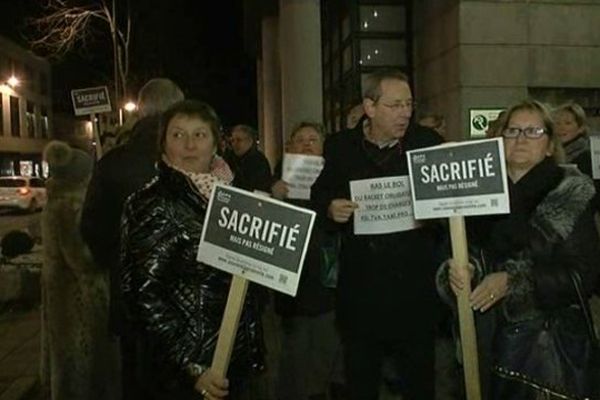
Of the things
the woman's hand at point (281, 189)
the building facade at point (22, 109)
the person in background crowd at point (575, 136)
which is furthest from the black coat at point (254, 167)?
the building facade at point (22, 109)

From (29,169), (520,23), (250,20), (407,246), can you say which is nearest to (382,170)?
(407,246)

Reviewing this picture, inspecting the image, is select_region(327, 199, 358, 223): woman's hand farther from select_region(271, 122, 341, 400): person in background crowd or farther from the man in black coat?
select_region(271, 122, 341, 400): person in background crowd

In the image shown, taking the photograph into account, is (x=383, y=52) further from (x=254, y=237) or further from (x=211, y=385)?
(x=211, y=385)

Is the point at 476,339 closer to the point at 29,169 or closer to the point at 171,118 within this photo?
the point at 171,118

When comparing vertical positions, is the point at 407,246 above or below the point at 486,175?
below

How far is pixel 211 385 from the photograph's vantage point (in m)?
2.89

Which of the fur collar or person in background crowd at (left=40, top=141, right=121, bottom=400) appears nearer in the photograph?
the fur collar

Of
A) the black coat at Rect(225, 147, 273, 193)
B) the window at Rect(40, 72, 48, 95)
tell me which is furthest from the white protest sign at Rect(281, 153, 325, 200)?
the window at Rect(40, 72, 48, 95)

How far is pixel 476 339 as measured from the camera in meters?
3.42

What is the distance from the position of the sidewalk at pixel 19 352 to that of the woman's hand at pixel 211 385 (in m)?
3.59

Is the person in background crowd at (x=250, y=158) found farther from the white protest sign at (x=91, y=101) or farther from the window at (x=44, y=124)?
the window at (x=44, y=124)

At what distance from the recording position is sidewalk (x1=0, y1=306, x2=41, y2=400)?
621cm

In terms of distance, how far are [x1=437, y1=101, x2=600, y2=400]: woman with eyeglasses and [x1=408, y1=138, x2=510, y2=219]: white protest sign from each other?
7.8 inches

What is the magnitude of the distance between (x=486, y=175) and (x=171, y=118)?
1335 mm
